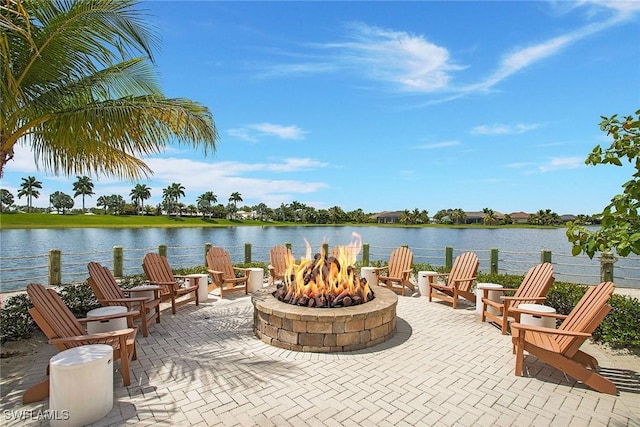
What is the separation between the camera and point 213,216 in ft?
243

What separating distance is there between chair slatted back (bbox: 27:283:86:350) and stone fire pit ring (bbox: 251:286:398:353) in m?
2.29

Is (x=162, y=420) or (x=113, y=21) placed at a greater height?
(x=113, y=21)

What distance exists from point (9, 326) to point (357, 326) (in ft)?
16.8

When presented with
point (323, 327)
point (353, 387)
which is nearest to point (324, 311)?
point (323, 327)

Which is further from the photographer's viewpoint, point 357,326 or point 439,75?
point 439,75

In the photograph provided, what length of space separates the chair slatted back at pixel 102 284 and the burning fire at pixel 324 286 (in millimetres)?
2576

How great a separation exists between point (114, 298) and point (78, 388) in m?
2.73

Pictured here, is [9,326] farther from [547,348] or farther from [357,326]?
[547,348]

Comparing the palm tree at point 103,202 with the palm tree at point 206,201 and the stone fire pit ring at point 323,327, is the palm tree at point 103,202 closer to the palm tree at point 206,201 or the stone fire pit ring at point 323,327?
the palm tree at point 206,201

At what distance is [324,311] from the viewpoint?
15.4 ft

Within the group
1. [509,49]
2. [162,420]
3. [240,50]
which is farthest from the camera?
[240,50]

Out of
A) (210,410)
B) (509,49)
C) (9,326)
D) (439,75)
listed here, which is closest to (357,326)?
(210,410)

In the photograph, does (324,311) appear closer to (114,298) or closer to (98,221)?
(114,298)

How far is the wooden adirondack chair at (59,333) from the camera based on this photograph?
129 inches
